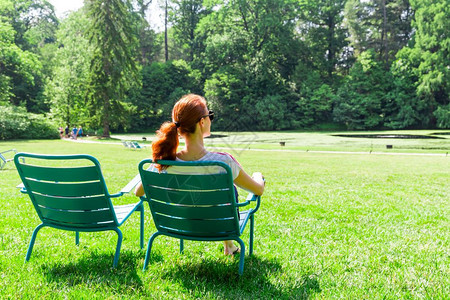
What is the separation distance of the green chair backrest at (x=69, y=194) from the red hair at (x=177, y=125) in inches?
19.4

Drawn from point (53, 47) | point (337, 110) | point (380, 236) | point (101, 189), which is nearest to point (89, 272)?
point (101, 189)

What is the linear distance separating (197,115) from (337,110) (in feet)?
155

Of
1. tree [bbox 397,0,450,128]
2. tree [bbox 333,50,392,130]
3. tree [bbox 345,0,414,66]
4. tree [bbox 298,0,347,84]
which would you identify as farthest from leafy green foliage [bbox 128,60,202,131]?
tree [bbox 397,0,450,128]

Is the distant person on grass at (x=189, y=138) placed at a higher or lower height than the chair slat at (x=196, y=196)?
higher

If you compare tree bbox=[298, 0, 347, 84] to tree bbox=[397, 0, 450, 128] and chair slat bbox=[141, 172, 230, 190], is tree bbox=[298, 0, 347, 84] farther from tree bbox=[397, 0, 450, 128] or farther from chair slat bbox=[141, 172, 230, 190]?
chair slat bbox=[141, 172, 230, 190]

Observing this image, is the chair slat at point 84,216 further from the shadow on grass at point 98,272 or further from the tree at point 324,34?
the tree at point 324,34

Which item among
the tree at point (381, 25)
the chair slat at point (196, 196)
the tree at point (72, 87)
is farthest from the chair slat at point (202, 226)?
the tree at point (381, 25)

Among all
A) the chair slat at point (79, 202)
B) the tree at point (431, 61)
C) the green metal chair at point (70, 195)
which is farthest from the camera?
the tree at point (431, 61)

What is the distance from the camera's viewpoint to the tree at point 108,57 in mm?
32156

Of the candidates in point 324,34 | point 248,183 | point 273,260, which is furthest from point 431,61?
point 248,183

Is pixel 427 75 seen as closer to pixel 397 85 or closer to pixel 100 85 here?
pixel 397 85

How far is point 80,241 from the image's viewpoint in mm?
3709

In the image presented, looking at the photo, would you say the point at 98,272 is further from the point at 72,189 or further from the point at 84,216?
the point at 72,189

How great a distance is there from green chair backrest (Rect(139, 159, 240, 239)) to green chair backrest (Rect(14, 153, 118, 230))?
1.38 feet
